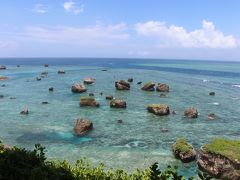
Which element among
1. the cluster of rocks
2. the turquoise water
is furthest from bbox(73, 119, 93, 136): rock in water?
the cluster of rocks

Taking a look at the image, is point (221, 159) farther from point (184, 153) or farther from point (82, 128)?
point (82, 128)

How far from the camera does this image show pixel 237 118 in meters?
65.3

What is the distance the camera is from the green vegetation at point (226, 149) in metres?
35.0

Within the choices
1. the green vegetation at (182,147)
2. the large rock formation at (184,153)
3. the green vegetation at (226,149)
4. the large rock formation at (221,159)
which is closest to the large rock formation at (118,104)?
the green vegetation at (182,147)

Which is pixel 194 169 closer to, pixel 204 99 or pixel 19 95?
pixel 204 99

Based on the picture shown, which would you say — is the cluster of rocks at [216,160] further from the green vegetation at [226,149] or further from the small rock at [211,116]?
the small rock at [211,116]

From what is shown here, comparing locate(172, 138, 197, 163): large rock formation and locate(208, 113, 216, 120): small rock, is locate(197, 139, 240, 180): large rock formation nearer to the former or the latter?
locate(172, 138, 197, 163): large rock formation

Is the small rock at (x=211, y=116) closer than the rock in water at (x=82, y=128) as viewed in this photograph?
No

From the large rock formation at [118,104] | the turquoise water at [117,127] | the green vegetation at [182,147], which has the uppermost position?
the large rock formation at [118,104]

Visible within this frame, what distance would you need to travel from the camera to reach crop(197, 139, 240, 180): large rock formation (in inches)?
1350

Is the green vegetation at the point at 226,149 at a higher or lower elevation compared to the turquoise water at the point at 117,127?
higher

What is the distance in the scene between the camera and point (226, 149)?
119 feet

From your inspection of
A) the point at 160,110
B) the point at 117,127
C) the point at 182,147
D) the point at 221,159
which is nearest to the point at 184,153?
the point at 182,147

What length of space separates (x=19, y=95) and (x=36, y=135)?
4256 cm
